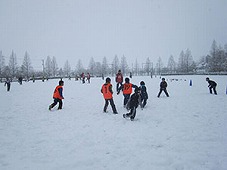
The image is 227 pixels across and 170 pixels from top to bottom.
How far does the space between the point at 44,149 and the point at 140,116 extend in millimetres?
4874

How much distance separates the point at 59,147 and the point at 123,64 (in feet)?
336

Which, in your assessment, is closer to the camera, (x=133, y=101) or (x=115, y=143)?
(x=115, y=143)

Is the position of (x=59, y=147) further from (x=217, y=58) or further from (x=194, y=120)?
(x=217, y=58)

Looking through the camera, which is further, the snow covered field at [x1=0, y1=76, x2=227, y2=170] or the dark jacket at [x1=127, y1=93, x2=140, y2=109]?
the dark jacket at [x1=127, y1=93, x2=140, y2=109]

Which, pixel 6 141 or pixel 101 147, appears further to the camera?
pixel 6 141

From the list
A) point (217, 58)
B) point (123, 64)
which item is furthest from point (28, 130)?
point (123, 64)

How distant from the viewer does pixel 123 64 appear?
347ft

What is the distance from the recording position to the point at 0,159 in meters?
4.23

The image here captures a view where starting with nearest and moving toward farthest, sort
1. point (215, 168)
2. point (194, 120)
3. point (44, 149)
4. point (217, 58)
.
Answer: point (215, 168) < point (44, 149) < point (194, 120) < point (217, 58)

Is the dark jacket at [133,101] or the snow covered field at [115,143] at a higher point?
the dark jacket at [133,101]

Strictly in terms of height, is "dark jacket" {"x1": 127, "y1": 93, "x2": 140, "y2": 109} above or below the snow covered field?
above

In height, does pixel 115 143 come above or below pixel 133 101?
below

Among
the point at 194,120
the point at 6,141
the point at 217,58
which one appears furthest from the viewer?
the point at 217,58

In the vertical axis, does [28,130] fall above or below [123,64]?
below
